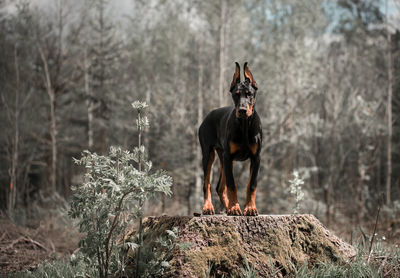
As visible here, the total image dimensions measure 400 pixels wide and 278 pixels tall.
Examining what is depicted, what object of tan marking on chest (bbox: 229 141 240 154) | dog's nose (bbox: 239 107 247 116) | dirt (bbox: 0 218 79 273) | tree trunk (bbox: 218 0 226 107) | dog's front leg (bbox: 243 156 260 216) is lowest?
dirt (bbox: 0 218 79 273)

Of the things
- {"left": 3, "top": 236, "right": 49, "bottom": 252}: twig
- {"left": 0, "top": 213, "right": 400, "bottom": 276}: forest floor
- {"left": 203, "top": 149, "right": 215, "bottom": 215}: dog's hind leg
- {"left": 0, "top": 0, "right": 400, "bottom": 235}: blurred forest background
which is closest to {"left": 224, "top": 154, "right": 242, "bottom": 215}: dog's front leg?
{"left": 203, "top": 149, "right": 215, "bottom": 215}: dog's hind leg

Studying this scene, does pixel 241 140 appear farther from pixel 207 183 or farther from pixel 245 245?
pixel 245 245

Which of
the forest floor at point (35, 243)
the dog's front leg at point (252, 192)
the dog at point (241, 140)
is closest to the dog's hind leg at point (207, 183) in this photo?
the dog at point (241, 140)

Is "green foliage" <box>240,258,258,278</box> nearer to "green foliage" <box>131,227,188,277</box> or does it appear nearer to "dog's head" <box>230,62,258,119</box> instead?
"green foliage" <box>131,227,188,277</box>

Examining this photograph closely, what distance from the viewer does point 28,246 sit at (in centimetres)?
823

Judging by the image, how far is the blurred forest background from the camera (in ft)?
53.4

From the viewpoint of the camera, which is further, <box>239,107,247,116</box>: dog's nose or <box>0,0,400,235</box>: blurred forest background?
<box>0,0,400,235</box>: blurred forest background

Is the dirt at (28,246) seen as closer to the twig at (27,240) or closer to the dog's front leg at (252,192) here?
the twig at (27,240)

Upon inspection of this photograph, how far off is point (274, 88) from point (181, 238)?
773 inches

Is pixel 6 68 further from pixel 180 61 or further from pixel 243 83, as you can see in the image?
pixel 180 61

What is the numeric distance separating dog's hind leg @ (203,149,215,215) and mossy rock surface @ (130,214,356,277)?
29cm

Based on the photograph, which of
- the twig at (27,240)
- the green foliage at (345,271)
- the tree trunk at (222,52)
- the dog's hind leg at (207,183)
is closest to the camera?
the green foliage at (345,271)

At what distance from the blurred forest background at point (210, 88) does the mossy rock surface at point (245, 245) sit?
9.34 m

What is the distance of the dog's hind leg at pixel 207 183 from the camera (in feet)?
14.9
